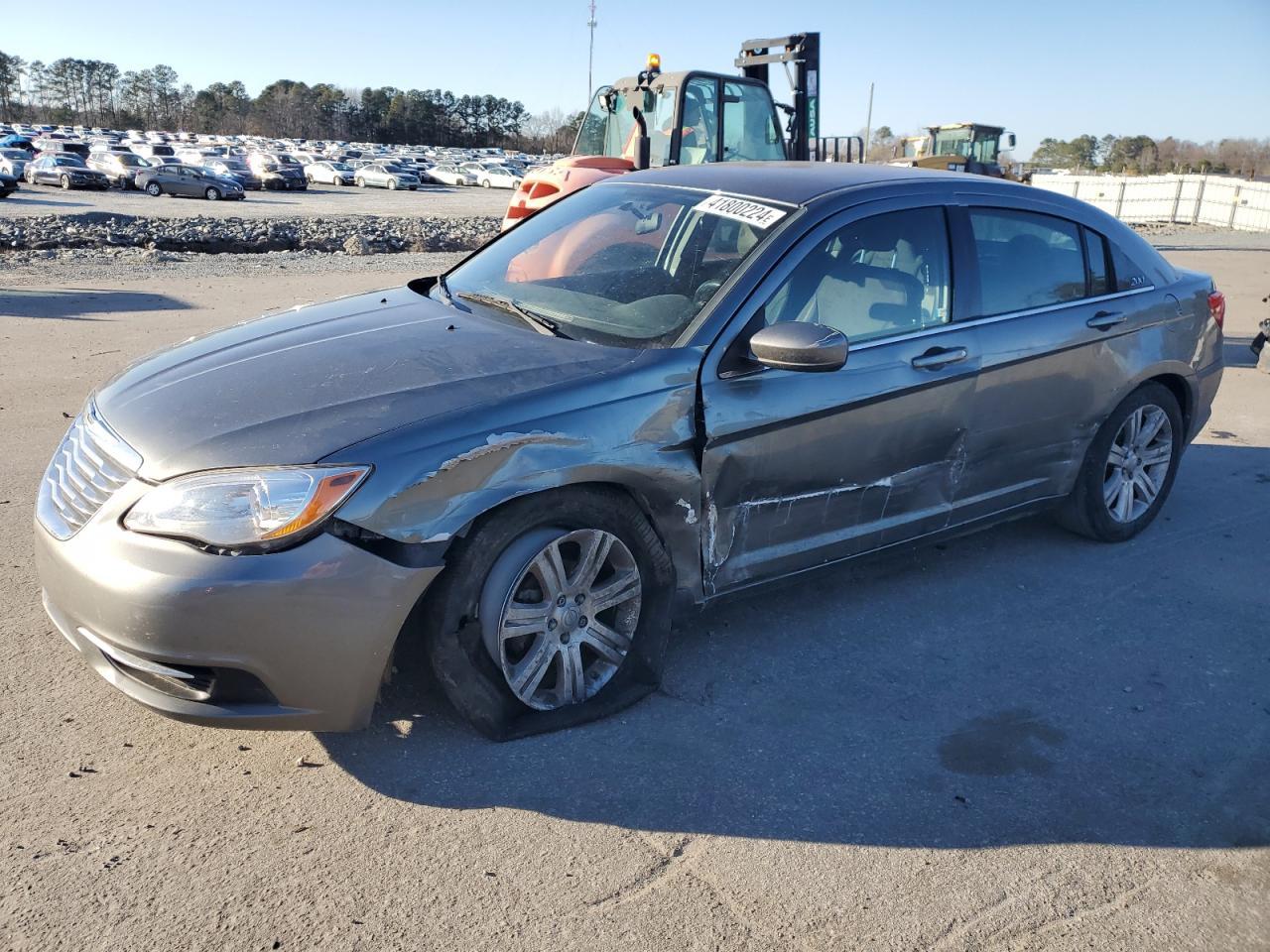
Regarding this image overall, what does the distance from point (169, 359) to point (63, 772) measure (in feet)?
4.85

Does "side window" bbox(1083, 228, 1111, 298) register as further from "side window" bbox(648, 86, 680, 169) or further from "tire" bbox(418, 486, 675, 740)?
"side window" bbox(648, 86, 680, 169)

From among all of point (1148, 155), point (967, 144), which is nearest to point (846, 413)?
point (967, 144)

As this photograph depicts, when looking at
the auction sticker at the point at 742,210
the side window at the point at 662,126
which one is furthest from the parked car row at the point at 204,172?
the auction sticker at the point at 742,210

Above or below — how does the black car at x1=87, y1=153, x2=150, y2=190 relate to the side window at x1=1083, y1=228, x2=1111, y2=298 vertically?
below

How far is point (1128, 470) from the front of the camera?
Answer: 17.4ft

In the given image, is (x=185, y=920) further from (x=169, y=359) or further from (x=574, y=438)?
(x=169, y=359)

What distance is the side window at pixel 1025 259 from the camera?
455cm

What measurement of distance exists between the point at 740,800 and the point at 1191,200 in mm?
45350

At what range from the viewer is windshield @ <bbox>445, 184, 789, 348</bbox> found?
153 inches

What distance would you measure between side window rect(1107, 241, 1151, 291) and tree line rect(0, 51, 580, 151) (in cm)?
12016

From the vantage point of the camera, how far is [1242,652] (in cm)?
428

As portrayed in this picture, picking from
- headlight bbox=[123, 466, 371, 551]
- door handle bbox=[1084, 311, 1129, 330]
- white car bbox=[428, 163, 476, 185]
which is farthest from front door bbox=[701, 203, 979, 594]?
white car bbox=[428, 163, 476, 185]

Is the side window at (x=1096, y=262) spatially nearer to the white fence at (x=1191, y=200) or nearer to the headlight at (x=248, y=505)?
the headlight at (x=248, y=505)

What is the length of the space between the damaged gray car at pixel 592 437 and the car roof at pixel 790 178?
3 cm
